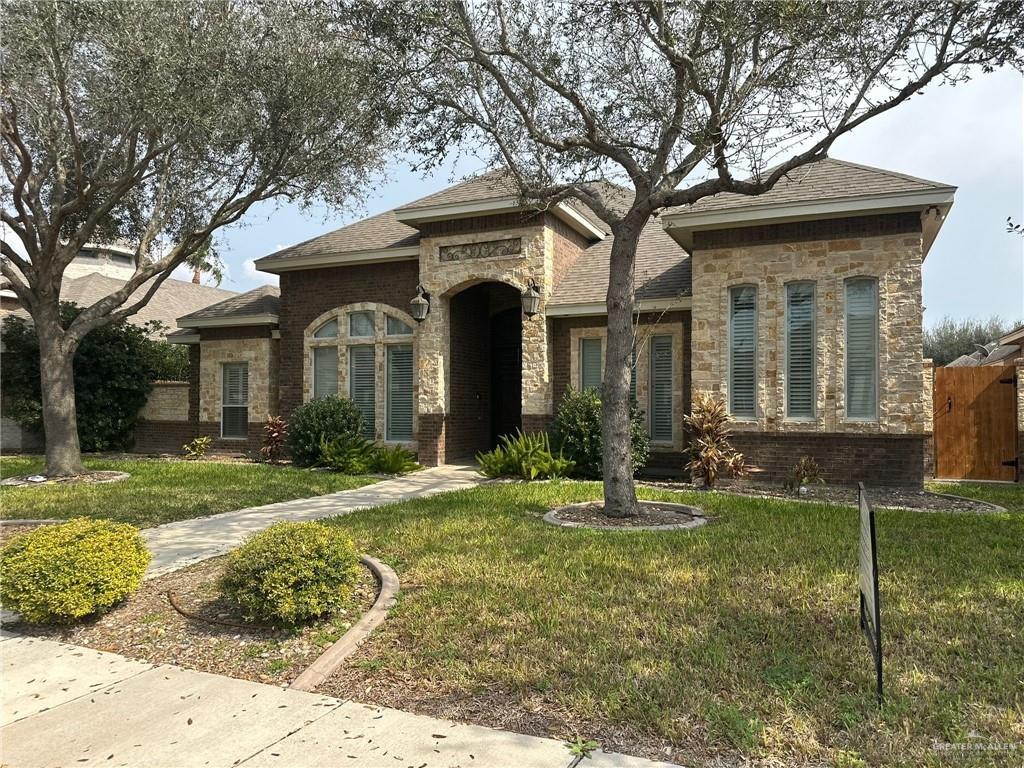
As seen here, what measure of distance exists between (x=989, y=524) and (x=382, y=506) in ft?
24.9

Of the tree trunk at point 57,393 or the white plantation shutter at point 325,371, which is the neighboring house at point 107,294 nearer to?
the tree trunk at point 57,393

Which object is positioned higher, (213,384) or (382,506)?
(213,384)

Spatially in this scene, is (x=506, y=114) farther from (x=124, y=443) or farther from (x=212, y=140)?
(x=124, y=443)

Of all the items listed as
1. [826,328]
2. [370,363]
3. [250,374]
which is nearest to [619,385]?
[826,328]

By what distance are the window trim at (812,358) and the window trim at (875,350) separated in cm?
45

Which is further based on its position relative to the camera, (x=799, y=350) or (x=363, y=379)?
(x=363, y=379)

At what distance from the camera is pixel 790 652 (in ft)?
13.6

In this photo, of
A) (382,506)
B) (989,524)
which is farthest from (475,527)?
(989,524)

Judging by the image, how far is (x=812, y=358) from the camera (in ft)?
38.2

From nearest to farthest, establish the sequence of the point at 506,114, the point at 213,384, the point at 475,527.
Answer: the point at 475,527 → the point at 506,114 → the point at 213,384

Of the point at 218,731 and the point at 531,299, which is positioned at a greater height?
the point at 531,299

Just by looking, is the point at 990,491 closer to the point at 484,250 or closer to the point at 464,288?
the point at 484,250

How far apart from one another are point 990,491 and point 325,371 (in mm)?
13390

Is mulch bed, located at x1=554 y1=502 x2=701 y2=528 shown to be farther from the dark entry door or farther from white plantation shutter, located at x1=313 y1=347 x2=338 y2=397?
white plantation shutter, located at x1=313 y1=347 x2=338 y2=397
